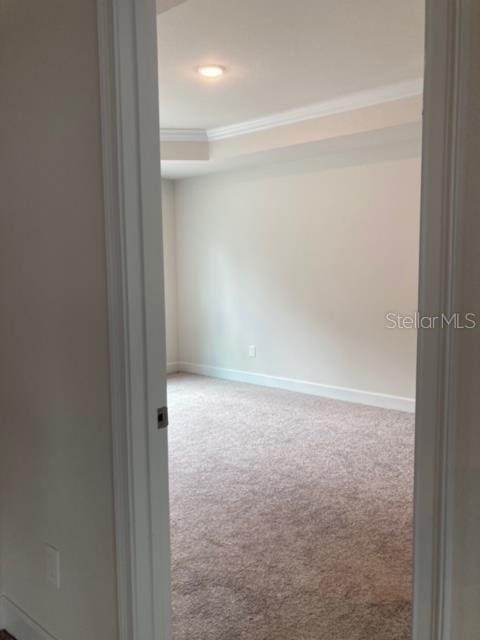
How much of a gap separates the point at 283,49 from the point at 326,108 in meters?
1.29

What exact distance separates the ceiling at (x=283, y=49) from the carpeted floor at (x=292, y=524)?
2528mm

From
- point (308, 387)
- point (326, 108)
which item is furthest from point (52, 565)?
point (308, 387)

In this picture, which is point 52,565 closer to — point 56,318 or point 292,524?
point 56,318

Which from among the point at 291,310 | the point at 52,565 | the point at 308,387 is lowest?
the point at 308,387

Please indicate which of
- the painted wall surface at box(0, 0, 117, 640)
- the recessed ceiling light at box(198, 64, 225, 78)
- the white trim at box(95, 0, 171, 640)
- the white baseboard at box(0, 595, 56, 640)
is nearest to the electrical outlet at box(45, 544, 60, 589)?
the painted wall surface at box(0, 0, 117, 640)

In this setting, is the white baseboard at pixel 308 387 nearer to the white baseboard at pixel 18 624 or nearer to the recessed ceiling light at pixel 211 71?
the recessed ceiling light at pixel 211 71

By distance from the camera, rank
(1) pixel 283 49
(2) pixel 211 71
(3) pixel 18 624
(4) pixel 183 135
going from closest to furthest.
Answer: (3) pixel 18 624
(1) pixel 283 49
(2) pixel 211 71
(4) pixel 183 135

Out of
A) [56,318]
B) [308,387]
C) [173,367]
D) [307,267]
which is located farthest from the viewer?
[173,367]

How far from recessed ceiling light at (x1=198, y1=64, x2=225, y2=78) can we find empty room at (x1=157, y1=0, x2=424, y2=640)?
0.09 ft

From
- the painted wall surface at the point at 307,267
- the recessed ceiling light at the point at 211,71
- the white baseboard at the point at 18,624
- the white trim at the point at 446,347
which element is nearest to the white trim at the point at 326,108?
the painted wall surface at the point at 307,267

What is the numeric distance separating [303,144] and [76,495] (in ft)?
12.2

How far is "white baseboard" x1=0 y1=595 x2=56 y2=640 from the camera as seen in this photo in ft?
6.11

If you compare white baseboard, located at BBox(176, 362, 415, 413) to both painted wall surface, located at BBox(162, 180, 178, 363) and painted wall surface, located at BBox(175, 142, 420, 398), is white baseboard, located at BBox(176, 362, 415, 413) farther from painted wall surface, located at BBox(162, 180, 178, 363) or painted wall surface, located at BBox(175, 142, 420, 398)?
painted wall surface, located at BBox(162, 180, 178, 363)

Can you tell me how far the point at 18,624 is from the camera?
1956 mm
